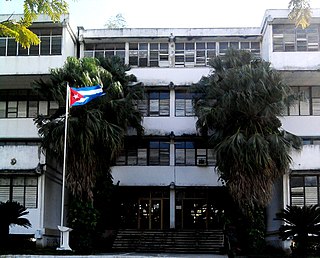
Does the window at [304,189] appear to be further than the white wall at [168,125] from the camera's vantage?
No

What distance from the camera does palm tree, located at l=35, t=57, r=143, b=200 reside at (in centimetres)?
2594

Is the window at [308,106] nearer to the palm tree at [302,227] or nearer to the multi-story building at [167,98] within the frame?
the multi-story building at [167,98]

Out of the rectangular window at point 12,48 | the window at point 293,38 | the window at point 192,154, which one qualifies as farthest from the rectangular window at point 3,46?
the window at point 293,38

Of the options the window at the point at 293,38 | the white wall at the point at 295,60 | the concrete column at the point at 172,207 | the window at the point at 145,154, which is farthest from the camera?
the window at the point at 145,154

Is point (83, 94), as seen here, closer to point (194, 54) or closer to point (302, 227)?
point (302, 227)

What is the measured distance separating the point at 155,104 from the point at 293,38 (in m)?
8.45

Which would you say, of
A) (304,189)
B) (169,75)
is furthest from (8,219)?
(304,189)

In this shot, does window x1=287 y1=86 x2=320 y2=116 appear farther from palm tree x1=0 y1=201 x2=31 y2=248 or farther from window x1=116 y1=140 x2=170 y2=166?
palm tree x1=0 y1=201 x2=31 y2=248

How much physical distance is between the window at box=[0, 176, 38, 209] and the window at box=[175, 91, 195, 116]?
9280mm

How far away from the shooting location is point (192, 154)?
32594 mm

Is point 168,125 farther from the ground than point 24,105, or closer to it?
closer to it

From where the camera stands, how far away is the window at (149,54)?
33438 mm

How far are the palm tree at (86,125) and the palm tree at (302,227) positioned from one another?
8.33 meters

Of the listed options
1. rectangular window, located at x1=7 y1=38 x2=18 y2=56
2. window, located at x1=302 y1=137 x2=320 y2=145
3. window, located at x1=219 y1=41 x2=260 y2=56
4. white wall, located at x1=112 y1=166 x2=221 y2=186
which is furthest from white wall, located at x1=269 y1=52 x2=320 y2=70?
rectangular window, located at x1=7 y1=38 x2=18 y2=56
